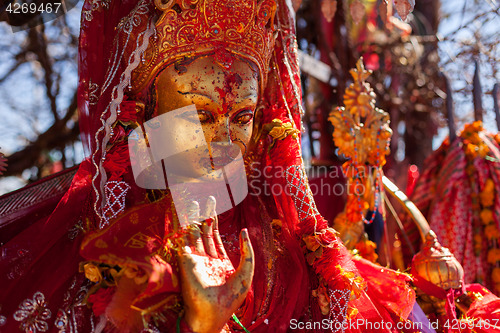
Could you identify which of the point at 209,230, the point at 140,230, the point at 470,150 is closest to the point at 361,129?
the point at 470,150

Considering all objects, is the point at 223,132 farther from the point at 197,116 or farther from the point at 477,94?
the point at 477,94

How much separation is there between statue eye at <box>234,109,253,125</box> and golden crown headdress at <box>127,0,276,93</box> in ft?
0.59

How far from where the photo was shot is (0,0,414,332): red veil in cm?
137

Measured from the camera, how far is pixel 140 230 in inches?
55.4

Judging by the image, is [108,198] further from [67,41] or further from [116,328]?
[67,41]

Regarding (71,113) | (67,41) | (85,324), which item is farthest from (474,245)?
(67,41)

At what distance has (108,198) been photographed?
1470 millimetres

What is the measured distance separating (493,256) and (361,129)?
96 centimetres

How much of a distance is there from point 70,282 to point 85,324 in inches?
5.1

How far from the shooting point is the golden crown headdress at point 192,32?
165 centimetres

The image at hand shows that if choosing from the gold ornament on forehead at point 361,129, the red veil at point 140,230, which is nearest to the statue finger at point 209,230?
the red veil at point 140,230

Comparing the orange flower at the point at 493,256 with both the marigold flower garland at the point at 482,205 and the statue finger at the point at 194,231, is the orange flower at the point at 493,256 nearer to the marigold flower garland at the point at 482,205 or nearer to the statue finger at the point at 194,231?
the marigold flower garland at the point at 482,205

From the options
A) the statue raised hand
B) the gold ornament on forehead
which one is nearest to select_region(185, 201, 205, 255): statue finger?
the statue raised hand

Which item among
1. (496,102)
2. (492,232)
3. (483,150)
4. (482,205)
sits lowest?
(492,232)
